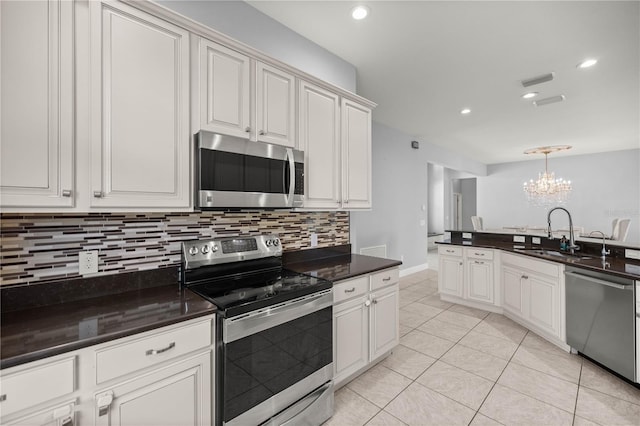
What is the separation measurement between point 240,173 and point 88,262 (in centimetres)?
95

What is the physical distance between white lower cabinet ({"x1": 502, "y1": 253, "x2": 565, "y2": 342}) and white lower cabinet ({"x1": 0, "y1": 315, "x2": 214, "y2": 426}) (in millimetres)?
3156

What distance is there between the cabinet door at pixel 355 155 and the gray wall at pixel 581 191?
8.49m

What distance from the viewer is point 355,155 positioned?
2674 mm

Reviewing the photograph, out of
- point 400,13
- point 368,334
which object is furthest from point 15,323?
point 400,13

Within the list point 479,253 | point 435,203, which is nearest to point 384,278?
point 479,253

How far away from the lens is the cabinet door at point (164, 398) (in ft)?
3.68

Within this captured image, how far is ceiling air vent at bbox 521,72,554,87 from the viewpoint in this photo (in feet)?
10.9

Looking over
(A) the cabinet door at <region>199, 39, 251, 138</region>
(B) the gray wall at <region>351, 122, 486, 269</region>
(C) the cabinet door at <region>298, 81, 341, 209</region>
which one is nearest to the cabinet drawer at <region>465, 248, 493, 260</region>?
(B) the gray wall at <region>351, 122, 486, 269</region>

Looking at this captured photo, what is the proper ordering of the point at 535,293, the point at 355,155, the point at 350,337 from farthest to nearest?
1. the point at 535,293
2. the point at 355,155
3. the point at 350,337

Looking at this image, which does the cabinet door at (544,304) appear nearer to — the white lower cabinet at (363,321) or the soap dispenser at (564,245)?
the soap dispenser at (564,245)

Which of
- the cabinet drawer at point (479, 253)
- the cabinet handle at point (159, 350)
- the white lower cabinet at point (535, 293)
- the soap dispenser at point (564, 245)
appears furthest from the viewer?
the cabinet drawer at point (479, 253)

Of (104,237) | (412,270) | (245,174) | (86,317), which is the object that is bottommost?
(412,270)

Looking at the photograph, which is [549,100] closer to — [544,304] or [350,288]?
[544,304]

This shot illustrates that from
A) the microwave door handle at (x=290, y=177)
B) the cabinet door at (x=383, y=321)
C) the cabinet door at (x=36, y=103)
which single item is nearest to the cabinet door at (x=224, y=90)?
the microwave door handle at (x=290, y=177)
